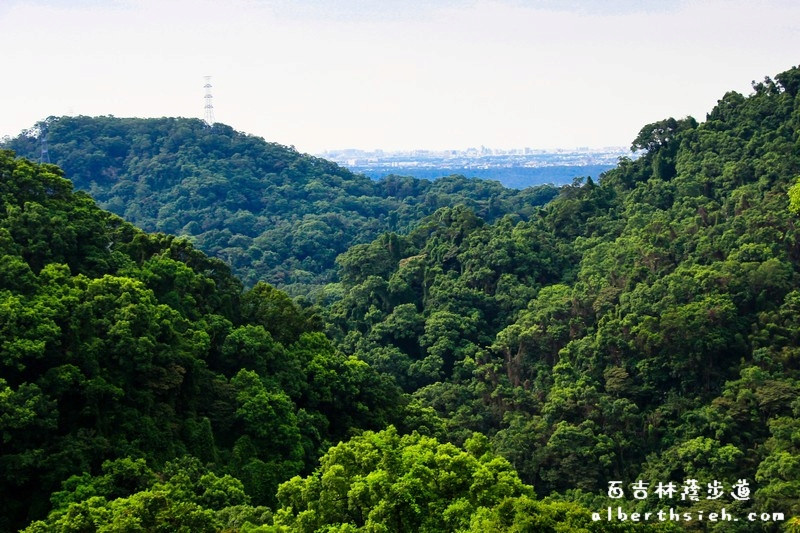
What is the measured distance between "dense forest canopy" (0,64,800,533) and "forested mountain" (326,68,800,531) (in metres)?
0.08

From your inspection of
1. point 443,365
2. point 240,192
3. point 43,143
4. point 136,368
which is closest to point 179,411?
point 136,368

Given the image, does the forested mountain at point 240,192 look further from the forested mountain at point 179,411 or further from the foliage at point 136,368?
the forested mountain at point 179,411

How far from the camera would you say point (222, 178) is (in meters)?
60.8

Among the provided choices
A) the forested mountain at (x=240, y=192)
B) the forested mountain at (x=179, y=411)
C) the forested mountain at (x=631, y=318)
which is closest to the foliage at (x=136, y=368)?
the forested mountain at (x=179, y=411)

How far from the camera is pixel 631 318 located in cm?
2589

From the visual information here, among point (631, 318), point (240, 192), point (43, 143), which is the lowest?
point (631, 318)

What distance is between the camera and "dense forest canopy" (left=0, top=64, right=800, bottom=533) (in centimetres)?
1399

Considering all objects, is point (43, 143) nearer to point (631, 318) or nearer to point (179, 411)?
point (631, 318)

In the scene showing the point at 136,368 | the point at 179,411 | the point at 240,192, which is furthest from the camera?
the point at 240,192

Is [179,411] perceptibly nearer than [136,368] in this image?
No

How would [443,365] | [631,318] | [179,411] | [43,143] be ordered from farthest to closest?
[43,143]
[443,365]
[631,318]
[179,411]

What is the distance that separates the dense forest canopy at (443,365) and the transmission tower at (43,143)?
31531 mm

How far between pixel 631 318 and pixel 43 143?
46959 millimetres

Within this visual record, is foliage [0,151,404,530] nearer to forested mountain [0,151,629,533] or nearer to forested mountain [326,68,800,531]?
forested mountain [0,151,629,533]
